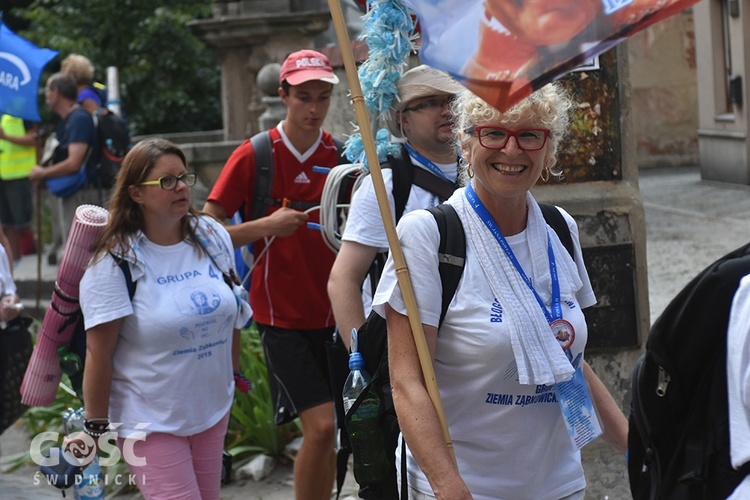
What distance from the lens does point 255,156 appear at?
18.6 feet

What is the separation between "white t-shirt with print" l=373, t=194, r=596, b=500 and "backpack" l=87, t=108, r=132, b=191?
8007 mm

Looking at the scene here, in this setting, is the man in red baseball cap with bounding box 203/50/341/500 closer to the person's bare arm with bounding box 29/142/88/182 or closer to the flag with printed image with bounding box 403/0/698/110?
the flag with printed image with bounding box 403/0/698/110

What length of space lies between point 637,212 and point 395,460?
236cm

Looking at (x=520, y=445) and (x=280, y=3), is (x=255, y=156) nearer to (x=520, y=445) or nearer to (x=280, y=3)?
(x=520, y=445)

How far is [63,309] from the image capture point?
4.71m

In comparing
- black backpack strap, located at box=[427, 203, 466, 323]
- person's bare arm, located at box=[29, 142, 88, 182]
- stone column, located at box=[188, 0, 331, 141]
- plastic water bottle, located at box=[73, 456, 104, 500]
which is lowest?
plastic water bottle, located at box=[73, 456, 104, 500]

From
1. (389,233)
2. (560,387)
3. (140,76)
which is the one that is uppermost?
(140,76)

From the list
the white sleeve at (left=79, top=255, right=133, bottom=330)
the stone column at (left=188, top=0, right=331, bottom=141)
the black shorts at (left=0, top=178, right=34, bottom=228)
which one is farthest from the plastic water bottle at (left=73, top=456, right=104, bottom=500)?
the black shorts at (left=0, top=178, right=34, bottom=228)

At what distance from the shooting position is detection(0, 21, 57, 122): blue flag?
7809mm

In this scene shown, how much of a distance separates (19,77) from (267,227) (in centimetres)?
322

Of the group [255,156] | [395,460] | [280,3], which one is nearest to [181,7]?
[280,3]

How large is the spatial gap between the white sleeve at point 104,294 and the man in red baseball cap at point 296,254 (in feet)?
3.11

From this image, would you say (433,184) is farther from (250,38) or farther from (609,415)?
(250,38)

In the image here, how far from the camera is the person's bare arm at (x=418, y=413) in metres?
2.93
